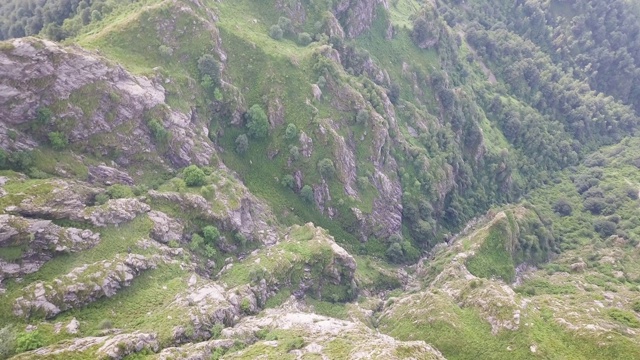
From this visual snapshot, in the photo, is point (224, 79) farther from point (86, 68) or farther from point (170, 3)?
point (86, 68)

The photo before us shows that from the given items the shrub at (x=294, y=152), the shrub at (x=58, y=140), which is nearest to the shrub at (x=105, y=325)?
the shrub at (x=58, y=140)

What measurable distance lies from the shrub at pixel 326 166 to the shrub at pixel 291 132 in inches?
386

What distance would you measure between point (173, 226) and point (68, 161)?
2227cm

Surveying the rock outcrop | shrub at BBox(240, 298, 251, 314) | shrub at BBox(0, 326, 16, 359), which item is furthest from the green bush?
the rock outcrop

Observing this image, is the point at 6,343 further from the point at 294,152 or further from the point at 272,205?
the point at 294,152

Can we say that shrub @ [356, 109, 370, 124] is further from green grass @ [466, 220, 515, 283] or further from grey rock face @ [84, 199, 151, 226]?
grey rock face @ [84, 199, 151, 226]

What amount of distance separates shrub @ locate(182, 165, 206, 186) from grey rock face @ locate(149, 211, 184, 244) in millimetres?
9681

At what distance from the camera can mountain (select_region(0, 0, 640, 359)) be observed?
6181cm

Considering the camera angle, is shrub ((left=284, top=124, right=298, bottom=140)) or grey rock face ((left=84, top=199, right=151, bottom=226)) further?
shrub ((left=284, top=124, right=298, bottom=140))

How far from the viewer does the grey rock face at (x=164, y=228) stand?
76312mm

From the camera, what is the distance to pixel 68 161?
77625 millimetres

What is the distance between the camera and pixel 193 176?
8675cm

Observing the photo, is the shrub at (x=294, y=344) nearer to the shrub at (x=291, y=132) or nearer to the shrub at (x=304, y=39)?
the shrub at (x=291, y=132)

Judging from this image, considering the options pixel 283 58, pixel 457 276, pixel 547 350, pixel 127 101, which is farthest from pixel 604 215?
pixel 127 101
